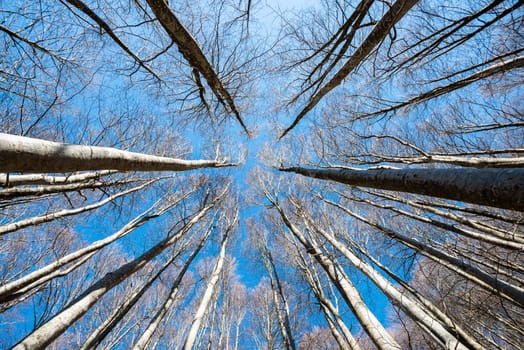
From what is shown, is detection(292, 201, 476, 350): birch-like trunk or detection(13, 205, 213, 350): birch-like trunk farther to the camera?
detection(292, 201, 476, 350): birch-like trunk

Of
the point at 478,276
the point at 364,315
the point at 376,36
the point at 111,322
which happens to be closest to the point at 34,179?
the point at 111,322

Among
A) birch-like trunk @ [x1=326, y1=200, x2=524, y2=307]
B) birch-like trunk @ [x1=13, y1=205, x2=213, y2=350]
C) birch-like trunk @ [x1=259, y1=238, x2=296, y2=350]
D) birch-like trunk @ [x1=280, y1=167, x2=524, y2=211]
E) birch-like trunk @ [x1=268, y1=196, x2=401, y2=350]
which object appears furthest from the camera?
birch-like trunk @ [x1=259, y1=238, x2=296, y2=350]

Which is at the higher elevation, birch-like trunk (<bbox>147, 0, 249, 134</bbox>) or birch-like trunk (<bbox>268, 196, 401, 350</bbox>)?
birch-like trunk (<bbox>147, 0, 249, 134</bbox>)

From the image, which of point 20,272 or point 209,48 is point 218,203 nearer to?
point 20,272

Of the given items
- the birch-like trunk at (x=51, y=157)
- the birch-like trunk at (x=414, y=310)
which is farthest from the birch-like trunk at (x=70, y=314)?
the birch-like trunk at (x=414, y=310)

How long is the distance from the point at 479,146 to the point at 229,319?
428 inches

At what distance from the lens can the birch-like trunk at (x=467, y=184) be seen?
1.02m

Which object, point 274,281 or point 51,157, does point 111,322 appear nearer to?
point 51,157

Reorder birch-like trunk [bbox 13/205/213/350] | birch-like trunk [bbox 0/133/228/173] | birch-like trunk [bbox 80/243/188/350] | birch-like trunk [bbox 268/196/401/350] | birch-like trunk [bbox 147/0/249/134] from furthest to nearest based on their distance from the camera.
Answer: birch-like trunk [bbox 80/243/188/350]
birch-like trunk [bbox 147/0/249/134]
birch-like trunk [bbox 268/196/401/350]
birch-like trunk [bbox 13/205/213/350]
birch-like trunk [bbox 0/133/228/173]

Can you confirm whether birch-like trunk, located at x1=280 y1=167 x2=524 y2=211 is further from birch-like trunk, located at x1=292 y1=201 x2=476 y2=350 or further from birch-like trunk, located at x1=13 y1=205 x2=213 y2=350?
birch-like trunk, located at x1=13 y1=205 x2=213 y2=350

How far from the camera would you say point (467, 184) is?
47.8 inches

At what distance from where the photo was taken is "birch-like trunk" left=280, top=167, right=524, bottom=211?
1024 millimetres

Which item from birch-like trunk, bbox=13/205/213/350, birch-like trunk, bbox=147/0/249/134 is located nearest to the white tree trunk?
birch-like trunk, bbox=147/0/249/134

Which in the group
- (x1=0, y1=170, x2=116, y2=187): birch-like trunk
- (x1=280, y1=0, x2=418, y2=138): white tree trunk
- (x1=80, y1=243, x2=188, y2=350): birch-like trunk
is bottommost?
(x1=80, y1=243, x2=188, y2=350): birch-like trunk
